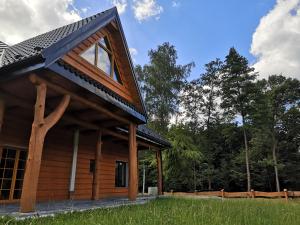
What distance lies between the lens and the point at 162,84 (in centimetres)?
2747

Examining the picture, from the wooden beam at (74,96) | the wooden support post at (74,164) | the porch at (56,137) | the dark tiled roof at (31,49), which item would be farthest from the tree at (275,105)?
the dark tiled roof at (31,49)

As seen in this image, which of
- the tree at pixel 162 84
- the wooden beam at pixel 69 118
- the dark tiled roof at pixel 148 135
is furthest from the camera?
the tree at pixel 162 84

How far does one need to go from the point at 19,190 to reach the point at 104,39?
16.7ft

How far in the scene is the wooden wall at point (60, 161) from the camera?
7.73 meters

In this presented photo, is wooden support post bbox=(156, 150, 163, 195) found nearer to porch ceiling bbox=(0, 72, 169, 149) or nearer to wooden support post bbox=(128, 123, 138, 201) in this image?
porch ceiling bbox=(0, 72, 169, 149)

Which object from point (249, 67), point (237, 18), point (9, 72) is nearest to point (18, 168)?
point (9, 72)

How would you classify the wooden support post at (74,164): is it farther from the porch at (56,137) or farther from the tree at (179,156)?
the tree at (179,156)

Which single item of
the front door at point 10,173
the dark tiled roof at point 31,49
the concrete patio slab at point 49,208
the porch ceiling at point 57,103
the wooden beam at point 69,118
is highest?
the dark tiled roof at point 31,49

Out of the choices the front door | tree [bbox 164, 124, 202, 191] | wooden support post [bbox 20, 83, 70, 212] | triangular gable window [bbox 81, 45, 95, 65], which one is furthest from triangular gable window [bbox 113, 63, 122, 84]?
tree [bbox 164, 124, 202, 191]

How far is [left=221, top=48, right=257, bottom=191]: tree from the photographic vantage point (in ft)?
86.5

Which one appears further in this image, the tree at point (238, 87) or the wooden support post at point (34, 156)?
the tree at point (238, 87)

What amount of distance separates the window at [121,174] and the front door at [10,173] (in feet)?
19.1

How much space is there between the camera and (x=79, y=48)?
692cm

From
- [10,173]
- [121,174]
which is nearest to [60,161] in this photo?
[10,173]
